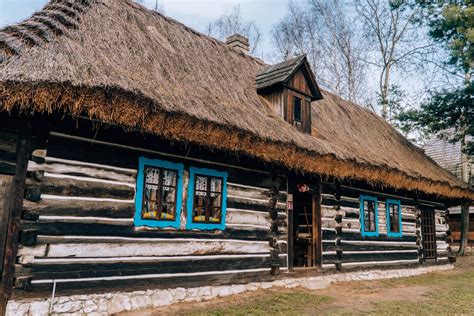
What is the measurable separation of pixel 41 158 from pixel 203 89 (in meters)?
3.61

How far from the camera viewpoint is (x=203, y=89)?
27.2 feet

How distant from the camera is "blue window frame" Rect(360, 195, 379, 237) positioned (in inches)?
462

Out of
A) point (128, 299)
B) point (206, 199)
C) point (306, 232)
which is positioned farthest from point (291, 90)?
point (128, 299)

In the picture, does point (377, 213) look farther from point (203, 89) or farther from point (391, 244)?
point (203, 89)

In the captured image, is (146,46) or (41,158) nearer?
(41,158)

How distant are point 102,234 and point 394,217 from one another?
10098 millimetres

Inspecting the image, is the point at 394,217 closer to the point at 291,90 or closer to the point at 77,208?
the point at 291,90

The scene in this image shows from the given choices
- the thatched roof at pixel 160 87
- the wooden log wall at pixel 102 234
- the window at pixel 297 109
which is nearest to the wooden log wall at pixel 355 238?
the thatched roof at pixel 160 87

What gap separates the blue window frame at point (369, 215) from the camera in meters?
11.7

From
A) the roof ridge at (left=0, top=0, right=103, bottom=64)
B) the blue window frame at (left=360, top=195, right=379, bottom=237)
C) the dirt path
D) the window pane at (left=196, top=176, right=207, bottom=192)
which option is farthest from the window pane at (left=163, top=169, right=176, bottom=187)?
the blue window frame at (left=360, top=195, right=379, bottom=237)

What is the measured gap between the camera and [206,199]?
7770 mm

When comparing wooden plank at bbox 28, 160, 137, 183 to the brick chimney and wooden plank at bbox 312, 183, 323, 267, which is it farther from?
the brick chimney

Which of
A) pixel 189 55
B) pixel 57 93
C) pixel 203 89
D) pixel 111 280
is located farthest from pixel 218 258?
pixel 189 55

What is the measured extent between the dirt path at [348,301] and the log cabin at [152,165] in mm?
542
